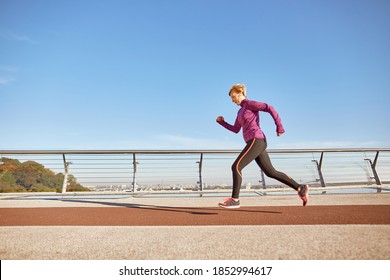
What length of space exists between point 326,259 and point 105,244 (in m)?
1.45

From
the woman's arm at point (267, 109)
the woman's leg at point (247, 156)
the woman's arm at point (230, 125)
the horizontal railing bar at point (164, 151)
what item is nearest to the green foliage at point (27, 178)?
the horizontal railing bar at point (164, 151)

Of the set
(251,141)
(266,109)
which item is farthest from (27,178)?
(266,109)

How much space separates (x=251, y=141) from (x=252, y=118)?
33cm

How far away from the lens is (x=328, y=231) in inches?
85.1

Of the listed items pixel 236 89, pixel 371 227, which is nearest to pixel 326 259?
pixel 371 227

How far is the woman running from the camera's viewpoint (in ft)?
12.0

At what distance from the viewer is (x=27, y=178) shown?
6.83 metres

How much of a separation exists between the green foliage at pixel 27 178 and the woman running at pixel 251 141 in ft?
14.7

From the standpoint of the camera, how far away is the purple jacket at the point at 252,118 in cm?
368

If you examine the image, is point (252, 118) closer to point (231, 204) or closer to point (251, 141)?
point (251, 141)

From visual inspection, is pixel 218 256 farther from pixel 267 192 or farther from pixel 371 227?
pixel 267 192

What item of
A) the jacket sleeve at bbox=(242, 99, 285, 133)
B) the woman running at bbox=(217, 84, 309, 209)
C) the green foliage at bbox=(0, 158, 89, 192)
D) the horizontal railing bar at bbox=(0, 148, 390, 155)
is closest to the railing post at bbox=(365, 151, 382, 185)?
the horizontal railing bar at bbox=(0, 148, 390, 155)

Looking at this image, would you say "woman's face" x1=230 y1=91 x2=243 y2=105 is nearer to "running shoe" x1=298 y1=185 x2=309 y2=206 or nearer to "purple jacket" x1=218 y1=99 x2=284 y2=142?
"purple jacket" x1=218 y1=99 x2=284 y2=142
